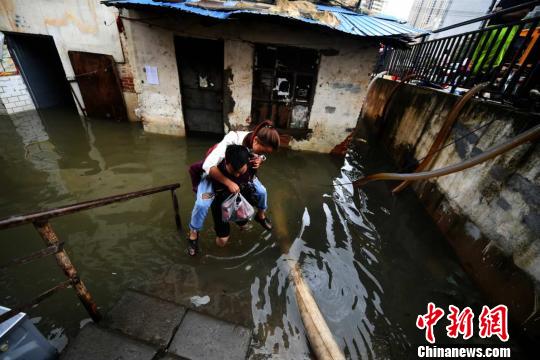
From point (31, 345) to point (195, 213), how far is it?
1.75 meters

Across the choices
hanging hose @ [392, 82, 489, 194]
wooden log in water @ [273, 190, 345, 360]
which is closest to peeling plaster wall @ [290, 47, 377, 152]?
hanging hose @ [392, 82, 489, 194]

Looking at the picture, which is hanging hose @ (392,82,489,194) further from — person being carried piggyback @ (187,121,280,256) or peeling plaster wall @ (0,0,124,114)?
peeling plaster wall @ (0,0,124,114)

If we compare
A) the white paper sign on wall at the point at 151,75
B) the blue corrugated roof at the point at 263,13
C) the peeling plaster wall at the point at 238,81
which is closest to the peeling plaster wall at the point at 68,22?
the white paper sign on wall at the point at 151,75

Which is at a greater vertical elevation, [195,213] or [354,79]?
[354,79]

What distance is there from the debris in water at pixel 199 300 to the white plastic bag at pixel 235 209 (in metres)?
0.98

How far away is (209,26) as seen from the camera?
5.88 m

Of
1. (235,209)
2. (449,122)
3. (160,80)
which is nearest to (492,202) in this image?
(449,122)

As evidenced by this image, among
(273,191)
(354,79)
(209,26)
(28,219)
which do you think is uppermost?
(209,26)

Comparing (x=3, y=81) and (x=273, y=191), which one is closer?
(x=273, y=191)

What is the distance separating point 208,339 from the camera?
7.69 feet

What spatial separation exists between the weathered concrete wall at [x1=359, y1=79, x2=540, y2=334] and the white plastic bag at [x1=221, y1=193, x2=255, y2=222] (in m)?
3.49

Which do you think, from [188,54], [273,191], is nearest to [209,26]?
[188,54]

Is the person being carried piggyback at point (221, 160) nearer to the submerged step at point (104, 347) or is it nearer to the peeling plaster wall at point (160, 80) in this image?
the submerged step at point (104, 347)

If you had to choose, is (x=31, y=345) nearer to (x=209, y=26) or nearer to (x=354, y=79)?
(x=209, y=26)
